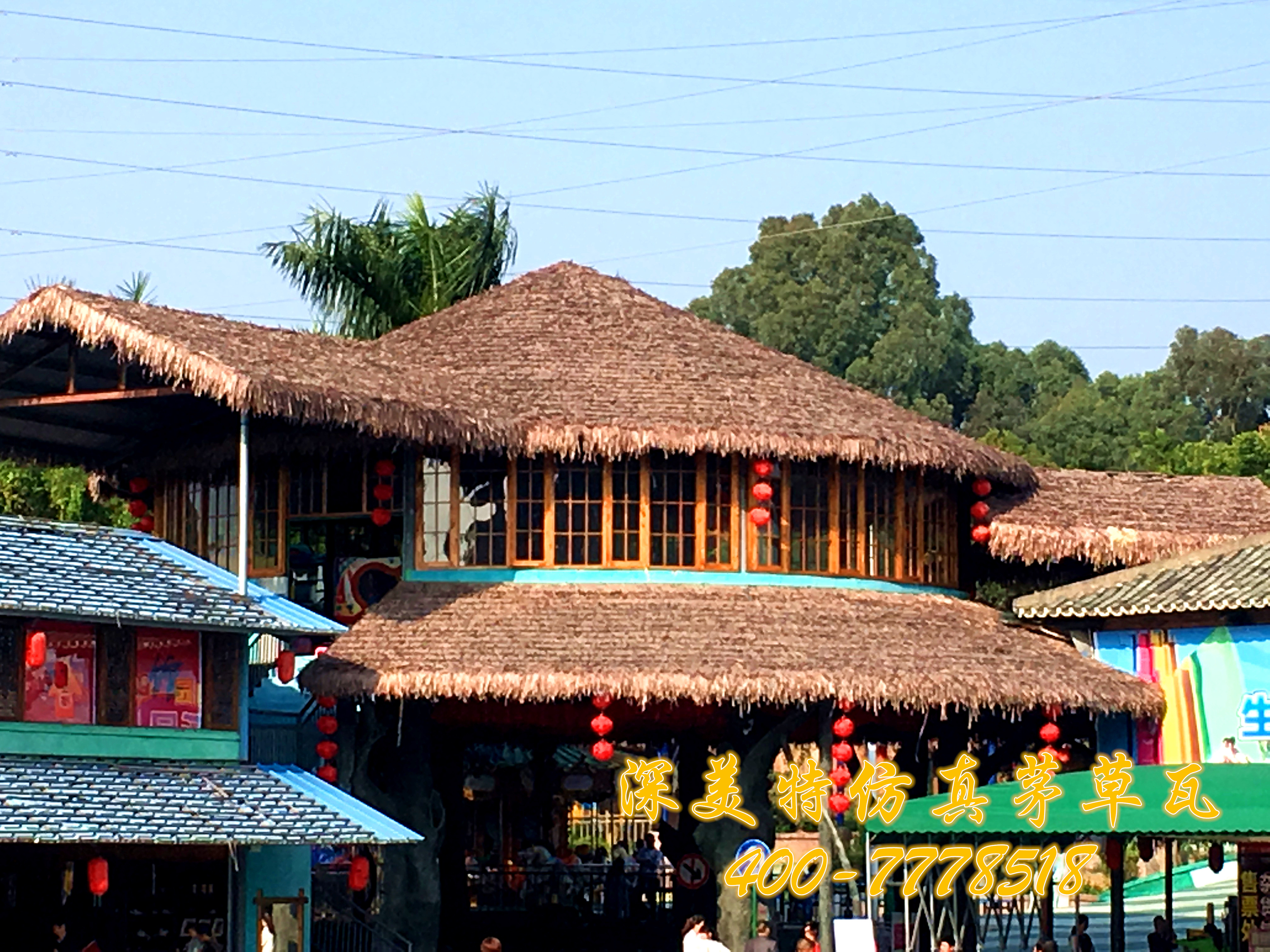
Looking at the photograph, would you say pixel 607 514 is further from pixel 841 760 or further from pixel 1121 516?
pixel 1121 516

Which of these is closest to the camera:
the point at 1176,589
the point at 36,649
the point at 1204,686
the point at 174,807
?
the point at 36,649

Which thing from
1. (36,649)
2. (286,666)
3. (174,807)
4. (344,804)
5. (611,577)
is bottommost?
(344,804)

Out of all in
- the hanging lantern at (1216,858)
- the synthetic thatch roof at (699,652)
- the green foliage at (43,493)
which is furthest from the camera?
the green foliage at (43,493)

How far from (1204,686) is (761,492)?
6183 mm

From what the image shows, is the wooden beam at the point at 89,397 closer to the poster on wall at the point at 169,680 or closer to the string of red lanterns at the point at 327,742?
the poster on wall at the point at 169,680

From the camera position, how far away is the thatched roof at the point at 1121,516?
107 ft

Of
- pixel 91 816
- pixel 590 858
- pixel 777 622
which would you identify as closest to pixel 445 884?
pixel 590 858

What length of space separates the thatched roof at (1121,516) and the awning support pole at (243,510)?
35.9 feet

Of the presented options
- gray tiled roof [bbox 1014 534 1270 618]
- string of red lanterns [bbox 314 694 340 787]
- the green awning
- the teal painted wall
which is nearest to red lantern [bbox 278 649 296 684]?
string of red lanterns [bbox 314 694 340 787]

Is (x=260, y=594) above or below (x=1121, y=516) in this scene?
below

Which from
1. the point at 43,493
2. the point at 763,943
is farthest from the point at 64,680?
the point at 43,493

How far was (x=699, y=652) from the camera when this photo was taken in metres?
28.3

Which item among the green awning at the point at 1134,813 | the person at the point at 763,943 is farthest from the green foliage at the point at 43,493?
the green awning at the point at 1134,813

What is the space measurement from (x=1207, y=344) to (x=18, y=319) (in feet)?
204
